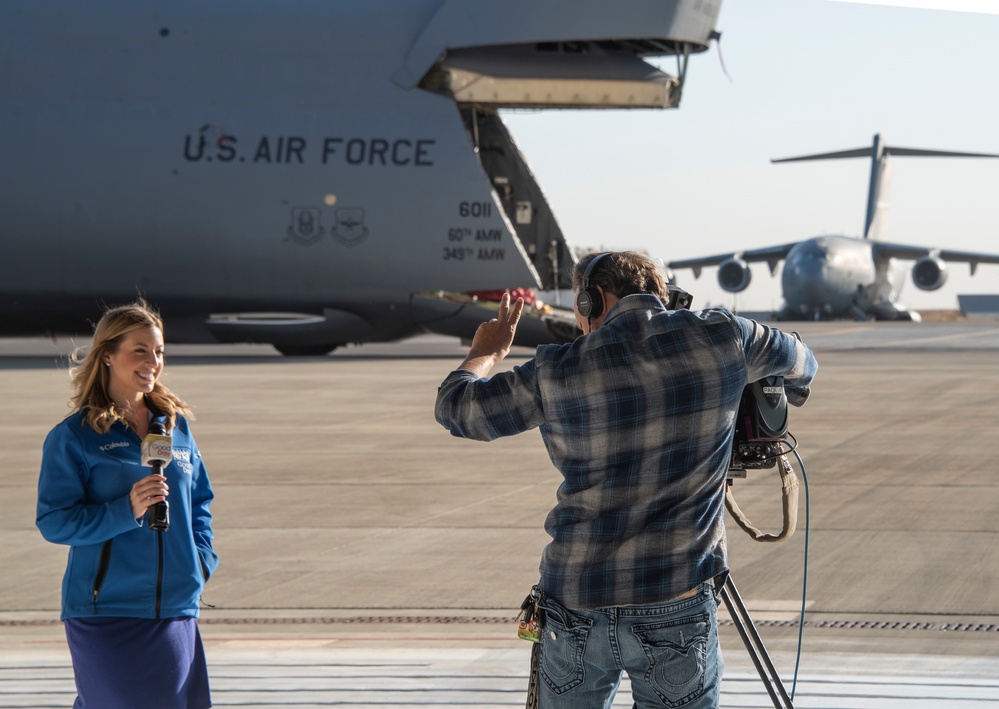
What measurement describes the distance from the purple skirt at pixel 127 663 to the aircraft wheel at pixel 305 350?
2358cm

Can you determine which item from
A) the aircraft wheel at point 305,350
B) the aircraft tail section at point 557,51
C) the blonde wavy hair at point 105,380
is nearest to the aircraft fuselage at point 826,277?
the aircraft tail section at point 557,51

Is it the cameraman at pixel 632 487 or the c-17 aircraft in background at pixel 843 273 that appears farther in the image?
the c-17 aircraft in background at pixel 843 273

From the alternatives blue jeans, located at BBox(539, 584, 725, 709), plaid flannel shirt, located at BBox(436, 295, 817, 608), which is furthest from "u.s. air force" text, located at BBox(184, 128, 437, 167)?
blue jeans, located at BBox(539, 584, 725, 709)

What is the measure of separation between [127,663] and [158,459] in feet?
1.62

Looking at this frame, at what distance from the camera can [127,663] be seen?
10.3 feet

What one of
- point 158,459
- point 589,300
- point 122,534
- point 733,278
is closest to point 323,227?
point 122,534

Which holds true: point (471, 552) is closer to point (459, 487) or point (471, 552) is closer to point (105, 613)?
point (459, 487)

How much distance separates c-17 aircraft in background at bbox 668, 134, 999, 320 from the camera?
5798cm

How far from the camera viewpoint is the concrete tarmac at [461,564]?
4891mm

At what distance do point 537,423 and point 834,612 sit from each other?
11.2 ft

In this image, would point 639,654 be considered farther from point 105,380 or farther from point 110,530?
point 105,380

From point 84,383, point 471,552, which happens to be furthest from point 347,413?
point 84,383

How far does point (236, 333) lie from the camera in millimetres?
25391

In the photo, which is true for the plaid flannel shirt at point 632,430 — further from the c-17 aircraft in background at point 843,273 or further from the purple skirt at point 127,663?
the c-17 aircraft in background at point 843,273
